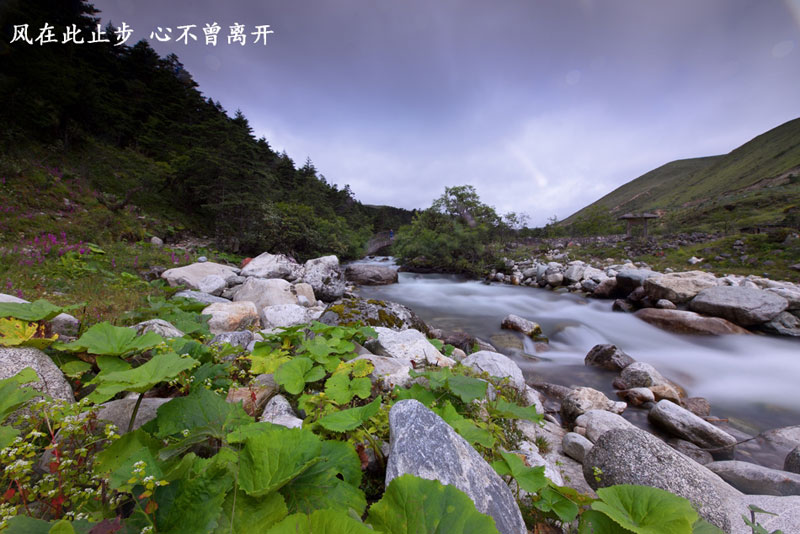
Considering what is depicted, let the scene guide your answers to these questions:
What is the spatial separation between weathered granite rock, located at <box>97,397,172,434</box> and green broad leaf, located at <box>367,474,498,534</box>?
1.33m

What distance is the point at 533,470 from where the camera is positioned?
1.51 m

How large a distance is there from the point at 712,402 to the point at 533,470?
639 centimetres

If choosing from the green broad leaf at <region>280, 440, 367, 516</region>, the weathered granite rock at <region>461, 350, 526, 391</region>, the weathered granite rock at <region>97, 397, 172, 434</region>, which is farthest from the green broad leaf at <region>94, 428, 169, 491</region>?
the weathered granite rock at <region>461, 350, 526, 391</region>

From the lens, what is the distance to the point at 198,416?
4.45ft

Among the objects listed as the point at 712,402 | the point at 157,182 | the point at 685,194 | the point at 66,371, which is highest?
the point at 685,194

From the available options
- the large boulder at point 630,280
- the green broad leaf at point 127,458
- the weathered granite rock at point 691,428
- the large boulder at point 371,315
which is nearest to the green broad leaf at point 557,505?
the green broad leaf at point 127,458

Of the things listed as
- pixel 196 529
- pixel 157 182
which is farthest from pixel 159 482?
pixel 157 182

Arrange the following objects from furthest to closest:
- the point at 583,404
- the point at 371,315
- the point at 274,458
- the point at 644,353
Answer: the point at 644,353 < the point at 371,315 < the point at 583,404 < the point at 274,458

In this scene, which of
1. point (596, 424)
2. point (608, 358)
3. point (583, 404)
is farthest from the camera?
point (608, 358)

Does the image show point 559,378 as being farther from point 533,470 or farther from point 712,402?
point 533,470

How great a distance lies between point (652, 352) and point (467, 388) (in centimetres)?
823

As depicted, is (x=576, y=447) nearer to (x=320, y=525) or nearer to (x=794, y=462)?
(x=794, y=462)

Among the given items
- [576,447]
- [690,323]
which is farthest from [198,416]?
[690,323]

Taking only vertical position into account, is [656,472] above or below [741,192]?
below
